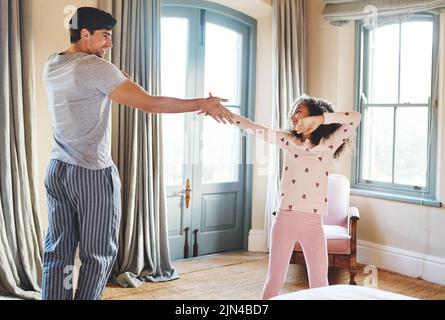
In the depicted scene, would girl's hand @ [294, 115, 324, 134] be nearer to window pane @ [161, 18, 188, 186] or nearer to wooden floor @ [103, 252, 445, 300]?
wooden floor @ [103, 252, 445, 300]

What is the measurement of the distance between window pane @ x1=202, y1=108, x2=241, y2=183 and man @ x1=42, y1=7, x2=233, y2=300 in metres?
2.28

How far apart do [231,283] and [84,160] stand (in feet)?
6.47

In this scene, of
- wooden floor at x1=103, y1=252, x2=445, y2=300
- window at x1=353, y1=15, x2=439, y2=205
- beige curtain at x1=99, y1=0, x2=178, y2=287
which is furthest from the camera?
window at x1=353, y1=15, x2=439, y2=205

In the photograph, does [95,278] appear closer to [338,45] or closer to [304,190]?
[304,190]

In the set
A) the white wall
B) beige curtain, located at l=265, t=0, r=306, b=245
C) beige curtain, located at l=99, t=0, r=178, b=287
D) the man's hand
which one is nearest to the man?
the man's hand

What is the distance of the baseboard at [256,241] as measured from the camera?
4.56 m

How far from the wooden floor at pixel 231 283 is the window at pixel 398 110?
0.65 meters

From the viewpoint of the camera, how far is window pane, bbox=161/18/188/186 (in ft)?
13.3

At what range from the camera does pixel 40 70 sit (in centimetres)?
326

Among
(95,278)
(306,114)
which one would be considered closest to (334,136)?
(306,114)

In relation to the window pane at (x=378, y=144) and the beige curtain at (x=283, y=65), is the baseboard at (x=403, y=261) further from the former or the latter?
the beige curtain at (x=283, y=65)

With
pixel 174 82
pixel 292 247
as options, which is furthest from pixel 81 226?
pixel 174 82

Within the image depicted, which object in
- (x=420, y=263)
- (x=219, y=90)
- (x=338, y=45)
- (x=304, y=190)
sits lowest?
(x=420, y=263)

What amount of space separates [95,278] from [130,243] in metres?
1.58
